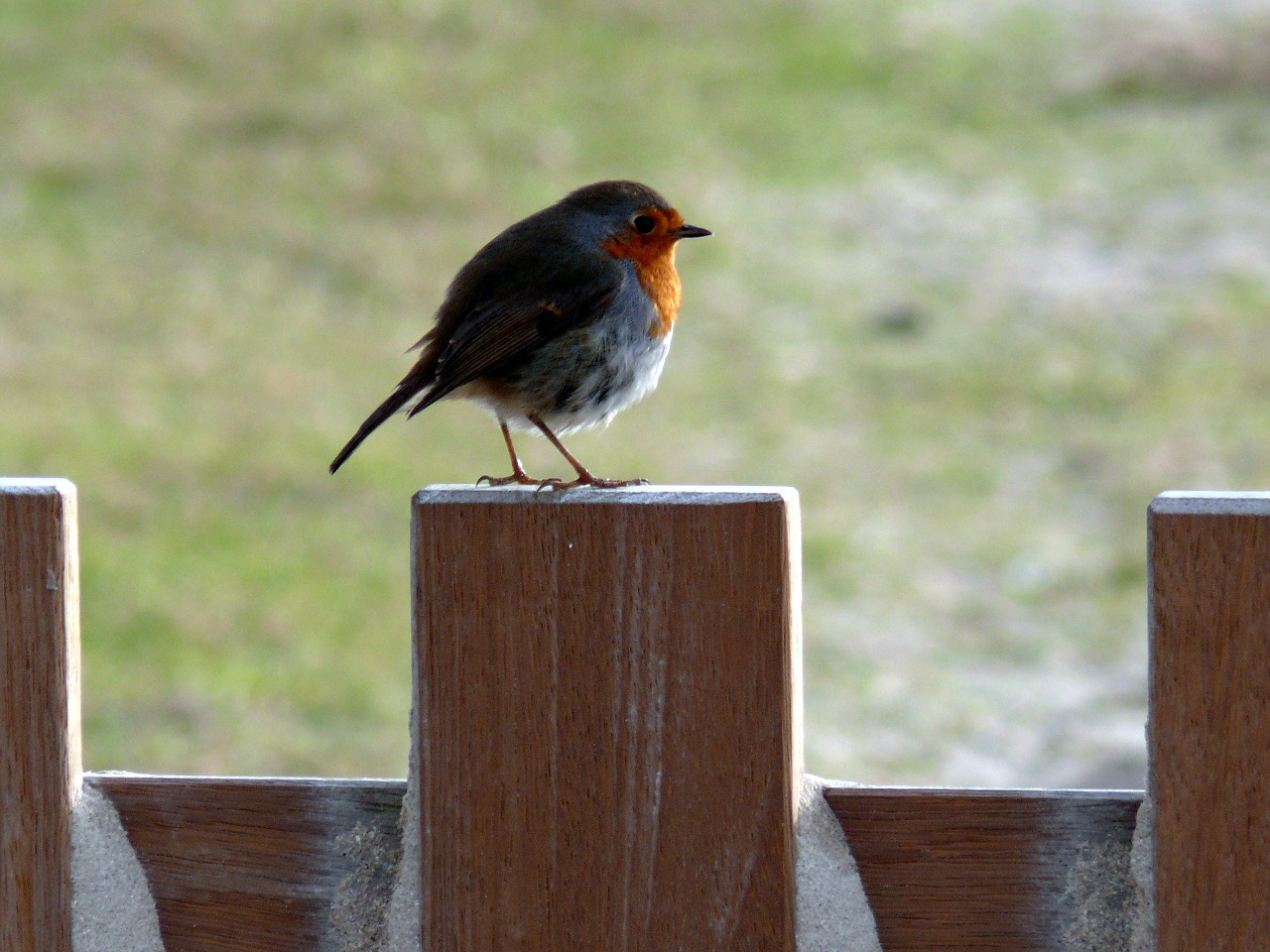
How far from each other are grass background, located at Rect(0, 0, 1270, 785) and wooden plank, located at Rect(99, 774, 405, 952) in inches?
142

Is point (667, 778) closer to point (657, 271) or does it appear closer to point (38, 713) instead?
point (38, 713)

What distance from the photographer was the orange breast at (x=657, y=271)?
2.76 meters

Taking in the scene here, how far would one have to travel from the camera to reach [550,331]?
2.62 metres

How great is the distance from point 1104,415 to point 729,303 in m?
2.53

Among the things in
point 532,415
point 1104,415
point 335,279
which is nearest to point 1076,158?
point 1104,415

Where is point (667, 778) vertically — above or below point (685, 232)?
below

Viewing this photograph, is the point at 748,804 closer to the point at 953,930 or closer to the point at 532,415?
the point at 953,930

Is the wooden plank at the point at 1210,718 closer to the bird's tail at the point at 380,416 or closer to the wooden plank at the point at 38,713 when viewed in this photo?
the wooden plank at the point at 38,713

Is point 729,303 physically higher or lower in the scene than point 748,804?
higher

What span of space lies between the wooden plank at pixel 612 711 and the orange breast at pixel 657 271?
1354 millimetres

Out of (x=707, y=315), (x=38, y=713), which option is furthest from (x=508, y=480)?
(x=707, y=315)

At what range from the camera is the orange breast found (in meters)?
2.76

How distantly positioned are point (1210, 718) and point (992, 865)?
22 cm

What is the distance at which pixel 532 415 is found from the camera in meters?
2.63
